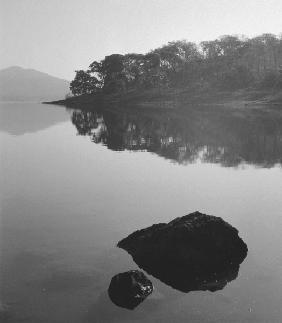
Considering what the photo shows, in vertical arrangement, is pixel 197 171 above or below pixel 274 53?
below

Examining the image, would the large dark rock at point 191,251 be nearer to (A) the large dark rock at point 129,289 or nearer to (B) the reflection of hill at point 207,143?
(A) the large dark rock at point 129,289

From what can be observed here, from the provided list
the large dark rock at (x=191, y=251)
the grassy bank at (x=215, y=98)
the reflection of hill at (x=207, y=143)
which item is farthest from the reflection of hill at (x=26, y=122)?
the grassy bank at (x=215, y=98)

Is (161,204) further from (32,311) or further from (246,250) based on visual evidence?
(32,311)

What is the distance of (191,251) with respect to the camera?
15.0 metres

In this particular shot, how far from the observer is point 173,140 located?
53.7 metres

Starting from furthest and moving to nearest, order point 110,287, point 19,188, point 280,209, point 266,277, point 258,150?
point 258,150, point 19,188, point 280,209, point 266,277, point 110,287

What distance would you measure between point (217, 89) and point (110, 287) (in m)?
180

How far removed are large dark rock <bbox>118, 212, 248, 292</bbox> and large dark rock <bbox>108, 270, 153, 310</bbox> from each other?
1298 mm

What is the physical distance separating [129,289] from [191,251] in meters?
3.38

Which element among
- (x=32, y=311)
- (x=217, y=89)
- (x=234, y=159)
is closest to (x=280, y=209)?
(x=32, y=311)

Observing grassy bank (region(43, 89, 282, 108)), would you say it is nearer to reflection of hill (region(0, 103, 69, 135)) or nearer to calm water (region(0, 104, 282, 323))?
reflection of hill (region(0, 103, 69, 135))

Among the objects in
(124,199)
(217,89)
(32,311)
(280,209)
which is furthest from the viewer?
(217,89)

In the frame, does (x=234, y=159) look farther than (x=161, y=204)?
Yes

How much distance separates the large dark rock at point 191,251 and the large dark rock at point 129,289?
1.30 metres
